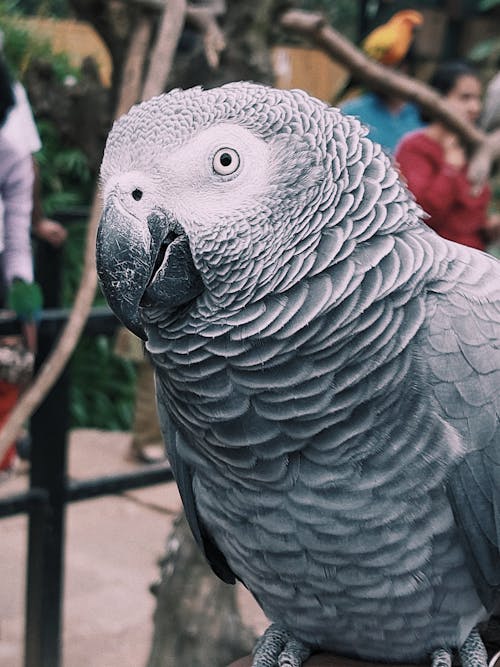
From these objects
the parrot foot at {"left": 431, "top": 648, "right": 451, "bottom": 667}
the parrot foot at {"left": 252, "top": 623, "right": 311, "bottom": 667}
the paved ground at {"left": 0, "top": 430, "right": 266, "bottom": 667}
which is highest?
the parrot foot at {"left": 431, "top": 648, "right": 451, "bottom": 667}

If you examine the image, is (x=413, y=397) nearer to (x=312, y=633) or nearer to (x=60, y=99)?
(x=312, y=633)

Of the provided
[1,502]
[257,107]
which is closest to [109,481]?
[1,502]

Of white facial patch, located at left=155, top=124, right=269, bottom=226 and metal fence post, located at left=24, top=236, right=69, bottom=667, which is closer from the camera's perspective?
white facial patch, located at left=155, top=124, right=269, bottom=226

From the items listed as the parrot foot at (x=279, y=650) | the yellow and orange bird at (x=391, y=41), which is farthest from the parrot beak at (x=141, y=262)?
the yellow and orange bird at (x=391, y=41)

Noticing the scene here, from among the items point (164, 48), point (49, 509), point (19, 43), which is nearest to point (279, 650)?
point (164, 48)

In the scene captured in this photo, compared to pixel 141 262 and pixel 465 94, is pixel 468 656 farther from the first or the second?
pixel 465 94

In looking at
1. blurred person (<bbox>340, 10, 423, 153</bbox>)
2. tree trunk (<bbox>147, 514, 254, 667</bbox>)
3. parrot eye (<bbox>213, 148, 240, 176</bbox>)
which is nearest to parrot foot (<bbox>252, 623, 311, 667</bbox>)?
parrot eye (<bbox>213, 148, 240, 176</bbox>)

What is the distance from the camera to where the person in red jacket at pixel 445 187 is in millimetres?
2125

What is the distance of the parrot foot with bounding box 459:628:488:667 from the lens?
3.17 feet

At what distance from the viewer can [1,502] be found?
188 centimetres

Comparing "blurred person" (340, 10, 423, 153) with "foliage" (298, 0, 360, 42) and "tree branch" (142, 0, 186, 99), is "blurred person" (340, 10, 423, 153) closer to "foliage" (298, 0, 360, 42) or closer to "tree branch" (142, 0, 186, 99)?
"tree branch" (142, 0, 186, 99)

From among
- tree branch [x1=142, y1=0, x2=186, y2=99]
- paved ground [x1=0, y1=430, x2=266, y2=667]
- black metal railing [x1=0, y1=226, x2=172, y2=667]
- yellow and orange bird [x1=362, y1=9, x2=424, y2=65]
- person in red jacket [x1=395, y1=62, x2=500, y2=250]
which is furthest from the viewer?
yellow and orange bird [x1=362, y1=9, x2=424, y2=65]

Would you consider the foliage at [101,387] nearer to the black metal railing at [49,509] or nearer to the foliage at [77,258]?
the foliage at [77,258]

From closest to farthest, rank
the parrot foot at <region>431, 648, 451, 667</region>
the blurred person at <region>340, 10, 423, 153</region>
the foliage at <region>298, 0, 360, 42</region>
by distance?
1. the parrot foot at <region>431, 648, 451, 667</region>
2. the blurred person at <region>340, 10, 423, 153</region>
3. the foliage at <region>298, 0, 360, 42</region>
